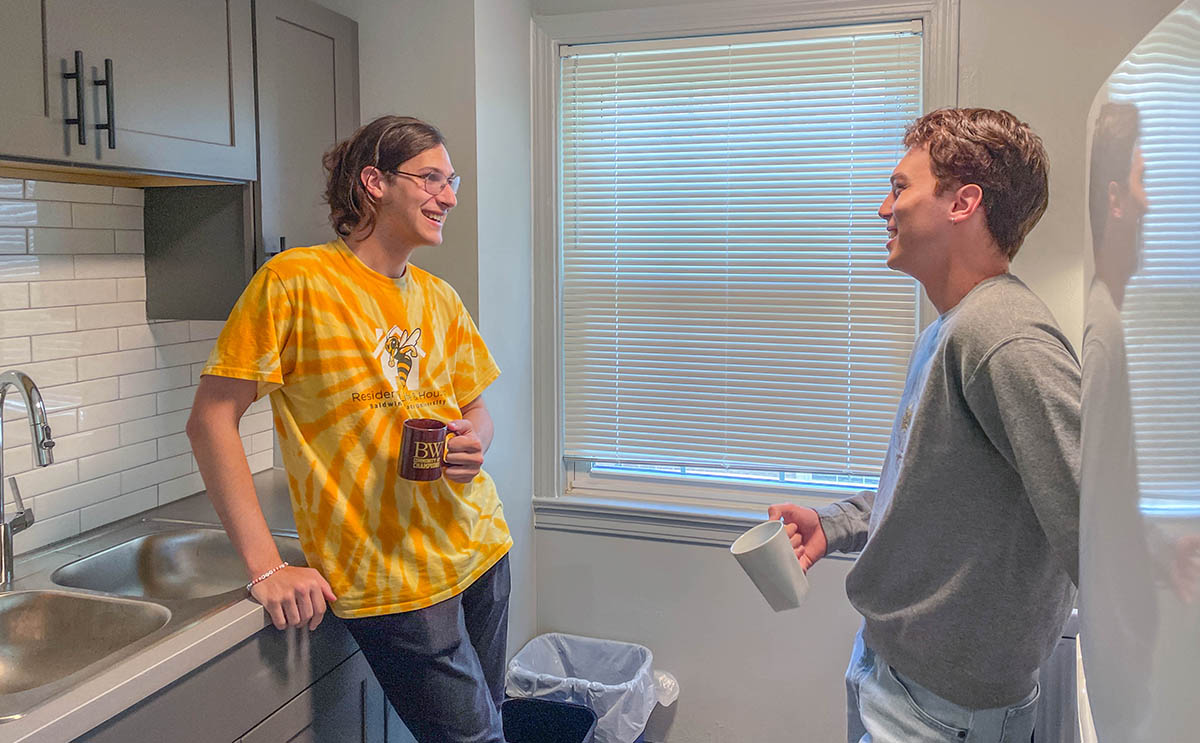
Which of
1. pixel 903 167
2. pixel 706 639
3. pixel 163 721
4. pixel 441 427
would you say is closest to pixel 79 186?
pixel 441 427

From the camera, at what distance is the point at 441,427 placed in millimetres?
1621

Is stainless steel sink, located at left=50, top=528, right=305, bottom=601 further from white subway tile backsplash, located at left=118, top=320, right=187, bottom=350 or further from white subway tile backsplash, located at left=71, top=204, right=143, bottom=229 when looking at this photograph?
white subway tile backsplash, located at left=71, top=204, right=143, bottom=229

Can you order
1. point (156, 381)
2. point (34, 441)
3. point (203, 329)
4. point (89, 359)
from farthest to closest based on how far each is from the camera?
point (203, 329) < point (156, 381) < point (89, 359) < point (34, 441)

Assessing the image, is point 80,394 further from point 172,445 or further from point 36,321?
point 172,445

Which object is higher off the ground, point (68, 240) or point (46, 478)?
point (68, 240)

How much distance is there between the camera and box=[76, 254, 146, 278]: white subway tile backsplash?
2.11 meters

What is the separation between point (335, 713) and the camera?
73.1 inches

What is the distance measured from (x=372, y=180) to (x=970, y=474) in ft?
3.97

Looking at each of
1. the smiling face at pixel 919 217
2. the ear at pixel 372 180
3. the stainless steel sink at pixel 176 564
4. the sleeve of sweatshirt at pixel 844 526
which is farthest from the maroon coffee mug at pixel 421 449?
the smiling face at pixel 919 217

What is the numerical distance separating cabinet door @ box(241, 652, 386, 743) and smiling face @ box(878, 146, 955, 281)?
133 centimetres

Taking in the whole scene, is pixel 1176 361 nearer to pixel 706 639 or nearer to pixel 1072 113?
pixel 1072 113

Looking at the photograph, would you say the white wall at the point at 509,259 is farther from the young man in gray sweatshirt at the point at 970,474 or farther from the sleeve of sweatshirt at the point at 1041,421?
the sleeve of sweatshirt at the point at 1041,421

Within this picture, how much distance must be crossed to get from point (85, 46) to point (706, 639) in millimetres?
2255

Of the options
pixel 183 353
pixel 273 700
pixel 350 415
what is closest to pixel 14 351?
pixel 183 353
